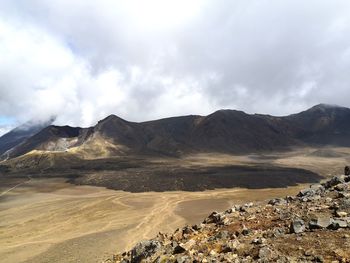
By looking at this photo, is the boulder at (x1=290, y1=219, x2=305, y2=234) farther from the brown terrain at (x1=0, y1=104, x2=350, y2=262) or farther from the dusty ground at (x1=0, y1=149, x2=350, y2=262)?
the brown terrain at (x1=0, y1=104, x2=350, y2=262)

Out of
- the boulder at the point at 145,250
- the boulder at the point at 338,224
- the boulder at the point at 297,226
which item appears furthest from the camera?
the boulder at the point at 145,250

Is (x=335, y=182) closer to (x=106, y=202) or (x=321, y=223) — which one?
(x=321, y=223)

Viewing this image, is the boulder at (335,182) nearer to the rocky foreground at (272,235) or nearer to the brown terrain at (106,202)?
the rocky foreground at (272,235)

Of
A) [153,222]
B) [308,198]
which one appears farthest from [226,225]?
[153,222]

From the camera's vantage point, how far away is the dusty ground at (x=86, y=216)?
40750 mm

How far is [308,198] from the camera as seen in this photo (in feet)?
62.3

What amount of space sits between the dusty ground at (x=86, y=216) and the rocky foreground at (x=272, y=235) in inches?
715

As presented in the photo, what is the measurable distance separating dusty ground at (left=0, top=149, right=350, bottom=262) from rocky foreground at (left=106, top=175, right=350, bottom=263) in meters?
18.2

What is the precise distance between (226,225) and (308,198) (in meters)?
4.06

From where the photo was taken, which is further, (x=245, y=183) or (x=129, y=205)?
(x=245, y=183)

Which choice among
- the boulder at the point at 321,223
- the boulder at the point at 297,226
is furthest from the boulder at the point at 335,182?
the boulder at the point at 297,226

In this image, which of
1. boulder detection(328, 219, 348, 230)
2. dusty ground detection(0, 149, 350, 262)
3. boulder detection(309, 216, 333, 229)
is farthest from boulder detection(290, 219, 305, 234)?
dusty ground detection(0, 149, 350, 262)

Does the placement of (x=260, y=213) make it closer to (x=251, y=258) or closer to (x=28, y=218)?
(x=251, y=258)

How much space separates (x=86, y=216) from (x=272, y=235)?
51.8m
